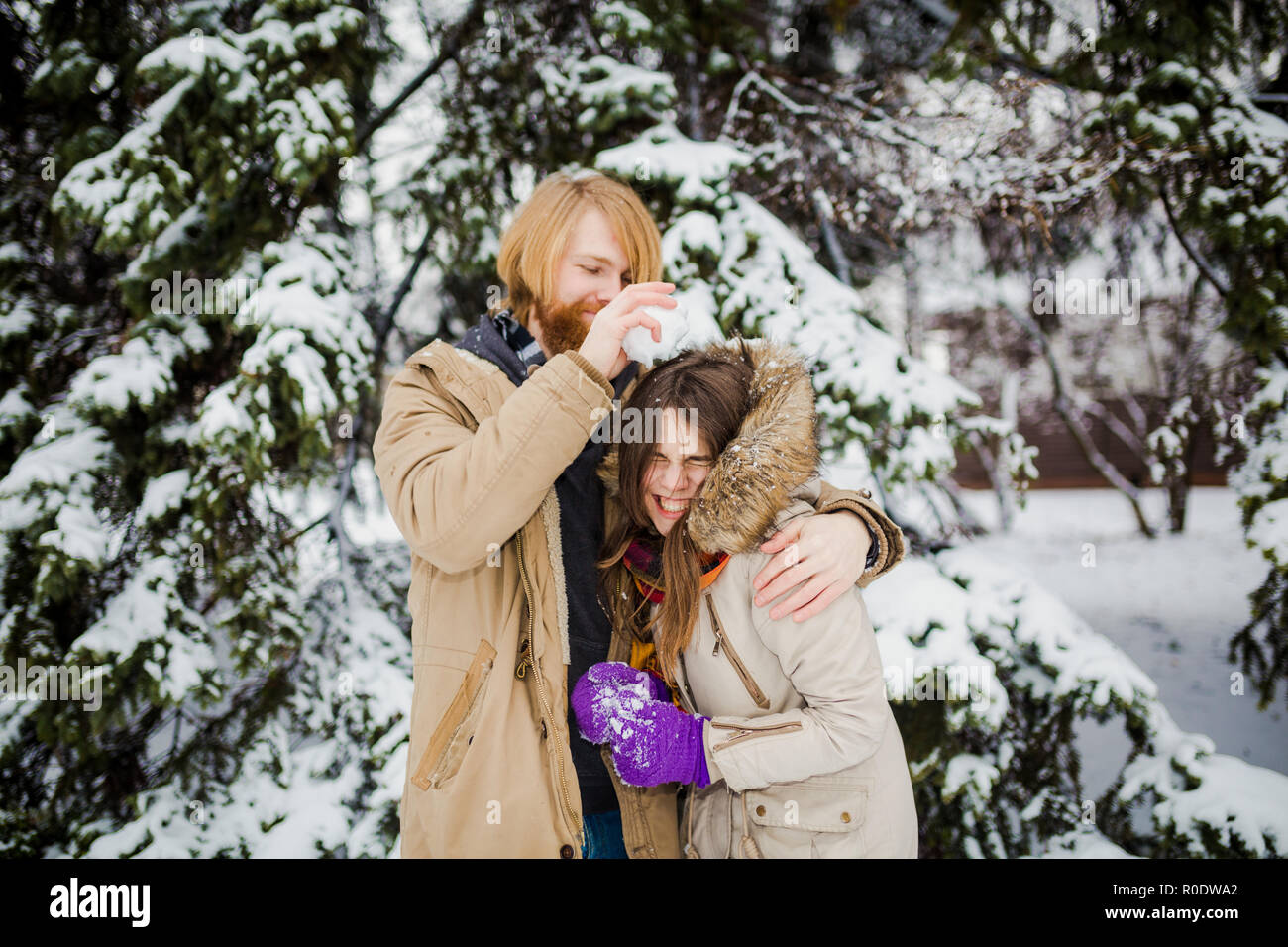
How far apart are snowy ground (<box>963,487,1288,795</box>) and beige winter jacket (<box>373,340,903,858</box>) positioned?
2827 mm

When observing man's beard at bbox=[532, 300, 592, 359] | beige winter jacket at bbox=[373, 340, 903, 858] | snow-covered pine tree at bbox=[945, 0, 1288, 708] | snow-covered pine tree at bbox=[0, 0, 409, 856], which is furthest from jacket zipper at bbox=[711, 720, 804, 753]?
snow-covered pine tree at bbox=[945, 0, 1288, 708]

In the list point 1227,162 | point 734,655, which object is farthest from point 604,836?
point 1227,162

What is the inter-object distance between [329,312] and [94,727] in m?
2.19

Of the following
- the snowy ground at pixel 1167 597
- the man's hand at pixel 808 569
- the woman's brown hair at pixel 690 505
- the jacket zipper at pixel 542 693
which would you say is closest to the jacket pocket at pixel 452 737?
the jacket zipper at pixel 542 693

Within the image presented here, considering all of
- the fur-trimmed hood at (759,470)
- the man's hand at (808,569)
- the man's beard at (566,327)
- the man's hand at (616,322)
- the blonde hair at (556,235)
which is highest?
the blonde hair at (556,235)

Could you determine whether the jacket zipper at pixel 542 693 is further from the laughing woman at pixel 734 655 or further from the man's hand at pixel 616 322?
the man's hand at pixel 616 322

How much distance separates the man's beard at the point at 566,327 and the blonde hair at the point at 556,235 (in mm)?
54

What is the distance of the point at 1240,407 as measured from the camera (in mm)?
3469

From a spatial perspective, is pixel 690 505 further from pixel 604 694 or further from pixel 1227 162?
pixel 1227 162

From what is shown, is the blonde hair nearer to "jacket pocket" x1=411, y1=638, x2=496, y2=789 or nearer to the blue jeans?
"jacket pocket" x1=411, y1=638, x2=496, y2=789

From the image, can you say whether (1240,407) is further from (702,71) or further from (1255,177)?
(702,71)

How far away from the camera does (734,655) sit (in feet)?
5.61

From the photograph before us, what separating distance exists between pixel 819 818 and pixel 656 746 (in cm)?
46

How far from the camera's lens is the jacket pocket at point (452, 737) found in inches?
61.6
